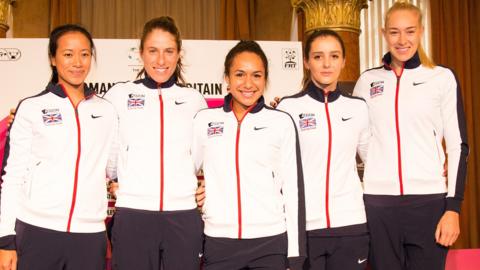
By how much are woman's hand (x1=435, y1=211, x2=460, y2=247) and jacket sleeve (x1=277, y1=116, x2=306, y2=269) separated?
1.88 ft

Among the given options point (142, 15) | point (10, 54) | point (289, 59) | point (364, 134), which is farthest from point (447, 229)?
point (142, 15)

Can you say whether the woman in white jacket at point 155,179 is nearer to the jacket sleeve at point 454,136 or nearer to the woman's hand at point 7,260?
the woman's hand at point 7,260

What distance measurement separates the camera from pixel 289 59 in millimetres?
3762

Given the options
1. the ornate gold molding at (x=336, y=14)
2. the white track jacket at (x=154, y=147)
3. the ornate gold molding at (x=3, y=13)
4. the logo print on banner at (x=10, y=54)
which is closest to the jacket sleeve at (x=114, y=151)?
the white track jacket at (x=154, y=147)

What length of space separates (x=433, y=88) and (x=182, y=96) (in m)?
1.08

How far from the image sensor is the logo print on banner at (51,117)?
2184mm

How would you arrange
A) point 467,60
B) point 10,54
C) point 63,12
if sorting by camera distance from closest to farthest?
point 10,54 → point 467,60 → point 63,12

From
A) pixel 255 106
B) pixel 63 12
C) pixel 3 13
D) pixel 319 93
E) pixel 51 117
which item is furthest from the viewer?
pixel 63 12

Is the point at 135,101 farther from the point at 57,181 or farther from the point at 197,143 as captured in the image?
the point at 57,181

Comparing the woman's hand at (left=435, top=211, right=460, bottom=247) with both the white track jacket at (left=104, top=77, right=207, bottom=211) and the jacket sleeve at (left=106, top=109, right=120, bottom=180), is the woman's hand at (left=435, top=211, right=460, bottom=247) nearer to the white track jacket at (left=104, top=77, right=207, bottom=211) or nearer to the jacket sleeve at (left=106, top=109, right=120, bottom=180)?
the white track jacket at (left=104, top=77, right=207, bottom=211)

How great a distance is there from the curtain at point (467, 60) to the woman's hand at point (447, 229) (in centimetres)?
410

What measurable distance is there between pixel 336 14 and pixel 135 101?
3.12m

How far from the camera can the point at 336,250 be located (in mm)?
2277

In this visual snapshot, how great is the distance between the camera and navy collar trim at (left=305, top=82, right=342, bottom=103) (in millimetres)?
2412
